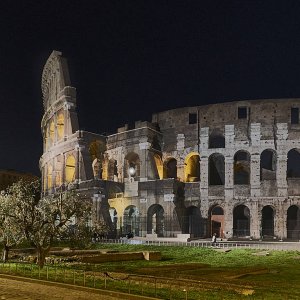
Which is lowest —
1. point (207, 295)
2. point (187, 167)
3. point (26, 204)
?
point (207, 295)

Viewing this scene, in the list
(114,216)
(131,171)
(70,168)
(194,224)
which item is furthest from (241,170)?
(70,168)

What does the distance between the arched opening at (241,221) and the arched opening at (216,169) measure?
317 centimetres

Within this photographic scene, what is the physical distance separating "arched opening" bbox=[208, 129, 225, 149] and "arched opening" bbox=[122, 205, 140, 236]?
926 centimetres

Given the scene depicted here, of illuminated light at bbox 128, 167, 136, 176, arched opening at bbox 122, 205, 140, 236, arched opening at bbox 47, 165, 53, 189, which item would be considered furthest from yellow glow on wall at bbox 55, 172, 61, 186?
arched opening at bbox 122, 205, 140, 236

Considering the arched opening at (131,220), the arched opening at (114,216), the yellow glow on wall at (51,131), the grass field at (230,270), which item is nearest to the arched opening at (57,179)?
the yellow glow on wall at (51,131)

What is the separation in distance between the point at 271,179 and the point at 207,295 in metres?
33.2

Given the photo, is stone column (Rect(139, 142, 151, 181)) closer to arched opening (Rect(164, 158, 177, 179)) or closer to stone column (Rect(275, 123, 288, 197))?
arched opening (Rect(164, 158, 177, 179))

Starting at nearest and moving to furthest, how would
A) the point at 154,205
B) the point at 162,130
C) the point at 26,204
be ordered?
1. the point at 26,204
2. the point at 154,205
3. the point at 162,130

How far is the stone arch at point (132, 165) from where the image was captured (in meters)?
50.1

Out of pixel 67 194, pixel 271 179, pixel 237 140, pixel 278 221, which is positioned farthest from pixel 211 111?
pixel 67 194

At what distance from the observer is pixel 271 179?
148 ft

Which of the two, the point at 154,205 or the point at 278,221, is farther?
the point at 154,205

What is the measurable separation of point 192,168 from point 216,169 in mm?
2496

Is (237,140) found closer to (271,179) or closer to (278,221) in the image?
(271,179)
